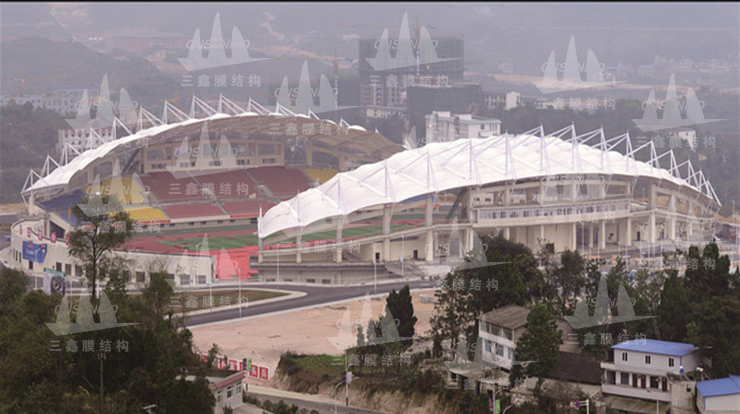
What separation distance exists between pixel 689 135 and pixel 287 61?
289 ft

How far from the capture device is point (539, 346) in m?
36.8

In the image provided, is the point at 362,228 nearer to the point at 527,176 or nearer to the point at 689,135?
the point at 527,176

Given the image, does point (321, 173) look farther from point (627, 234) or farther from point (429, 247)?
point (627, 234)

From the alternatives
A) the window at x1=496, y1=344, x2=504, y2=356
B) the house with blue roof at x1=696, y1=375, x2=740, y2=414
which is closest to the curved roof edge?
the window at x1=496, y1=344, x2=504, y2=356

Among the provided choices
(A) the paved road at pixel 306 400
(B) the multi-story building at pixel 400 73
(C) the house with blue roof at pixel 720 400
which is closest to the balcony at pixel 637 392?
(C) the house with blue roof at pixel 720 400

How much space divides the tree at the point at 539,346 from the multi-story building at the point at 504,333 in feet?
2.88

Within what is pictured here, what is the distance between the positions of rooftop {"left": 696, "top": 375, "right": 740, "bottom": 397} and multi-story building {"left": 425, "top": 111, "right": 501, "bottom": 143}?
71647 mm

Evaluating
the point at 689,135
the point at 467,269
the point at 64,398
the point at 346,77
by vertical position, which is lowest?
the point at 64,398

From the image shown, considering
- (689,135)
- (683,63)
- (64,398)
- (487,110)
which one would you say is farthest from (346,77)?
(64,398)

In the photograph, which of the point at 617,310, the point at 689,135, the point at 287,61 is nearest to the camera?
the point at 617,310

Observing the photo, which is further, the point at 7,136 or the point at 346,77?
the point at 346,77

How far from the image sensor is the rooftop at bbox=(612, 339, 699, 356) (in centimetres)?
3625

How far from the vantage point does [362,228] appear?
215 feet

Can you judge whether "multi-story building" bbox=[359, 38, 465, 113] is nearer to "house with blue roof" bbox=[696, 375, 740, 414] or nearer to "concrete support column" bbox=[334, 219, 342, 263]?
"concrete support column" bbox=[334, 219, 342, 263]
